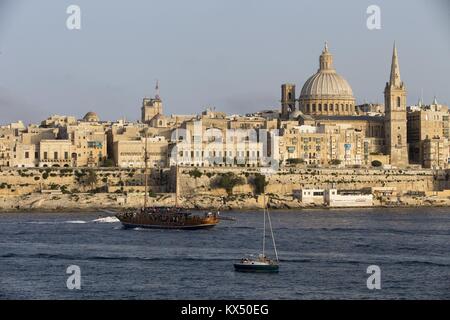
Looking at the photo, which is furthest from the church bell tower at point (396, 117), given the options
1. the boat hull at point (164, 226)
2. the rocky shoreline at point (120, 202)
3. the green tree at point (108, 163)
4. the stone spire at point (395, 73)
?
the boat hull at point (164, 226)

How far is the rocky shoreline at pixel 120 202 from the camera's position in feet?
157

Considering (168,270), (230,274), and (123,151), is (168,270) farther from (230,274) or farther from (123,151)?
(123,151)

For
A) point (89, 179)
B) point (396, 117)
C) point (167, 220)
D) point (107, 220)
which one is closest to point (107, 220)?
point (107, 220)

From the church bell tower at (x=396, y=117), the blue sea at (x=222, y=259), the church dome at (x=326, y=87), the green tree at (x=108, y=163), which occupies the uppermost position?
the church dome at (x=326, y=87)

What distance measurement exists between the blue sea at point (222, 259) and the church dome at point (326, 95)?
3097cm

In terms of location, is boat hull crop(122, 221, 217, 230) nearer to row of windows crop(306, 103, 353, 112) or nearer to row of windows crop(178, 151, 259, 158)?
row of windows crop(178, 151, 259, 158)

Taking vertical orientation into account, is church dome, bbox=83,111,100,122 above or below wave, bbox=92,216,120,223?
above

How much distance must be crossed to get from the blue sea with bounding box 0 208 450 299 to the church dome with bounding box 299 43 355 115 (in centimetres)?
3097

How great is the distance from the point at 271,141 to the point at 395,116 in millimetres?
9655

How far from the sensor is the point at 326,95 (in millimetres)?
69938

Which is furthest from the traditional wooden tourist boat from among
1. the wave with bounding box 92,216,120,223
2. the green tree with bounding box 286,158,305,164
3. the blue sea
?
the green tree with bounding box 286,158,305,164

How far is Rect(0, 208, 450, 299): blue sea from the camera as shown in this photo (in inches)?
798

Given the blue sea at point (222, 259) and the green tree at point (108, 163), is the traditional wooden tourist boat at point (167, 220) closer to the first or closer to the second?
the blue sea at point (222, 259)

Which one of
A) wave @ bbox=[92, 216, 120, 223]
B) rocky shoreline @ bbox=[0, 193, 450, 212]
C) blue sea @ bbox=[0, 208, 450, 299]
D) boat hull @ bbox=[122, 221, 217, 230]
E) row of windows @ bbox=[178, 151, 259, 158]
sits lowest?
blue sea @ bbox=[0, 208, 450, 299]
